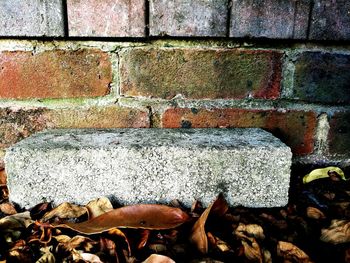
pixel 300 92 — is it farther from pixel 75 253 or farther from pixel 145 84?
pixel 75 253

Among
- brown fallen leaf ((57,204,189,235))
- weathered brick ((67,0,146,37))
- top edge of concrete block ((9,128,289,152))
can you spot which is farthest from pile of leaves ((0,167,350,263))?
weathered brick ((67,0,146,37))

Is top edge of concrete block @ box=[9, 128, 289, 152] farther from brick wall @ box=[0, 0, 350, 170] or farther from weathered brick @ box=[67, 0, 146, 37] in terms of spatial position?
weathered brick @ box=[67, 0, 146, 37]

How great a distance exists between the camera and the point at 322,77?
82 cm

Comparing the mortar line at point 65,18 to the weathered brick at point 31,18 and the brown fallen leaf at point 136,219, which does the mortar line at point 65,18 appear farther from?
the brown fallen leaf at point 136,219

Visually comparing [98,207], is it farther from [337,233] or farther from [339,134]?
[339,134]

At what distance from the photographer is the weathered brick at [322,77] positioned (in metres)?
0.81

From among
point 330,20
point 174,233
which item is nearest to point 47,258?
point 174,233

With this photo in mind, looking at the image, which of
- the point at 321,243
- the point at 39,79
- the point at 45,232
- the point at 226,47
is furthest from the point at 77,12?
the point at 321,243

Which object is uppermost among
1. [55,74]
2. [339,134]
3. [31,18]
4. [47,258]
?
[31,18]

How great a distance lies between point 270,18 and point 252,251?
0.52m

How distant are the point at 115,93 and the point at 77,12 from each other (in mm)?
203

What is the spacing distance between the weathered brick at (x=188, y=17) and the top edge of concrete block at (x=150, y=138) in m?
0.23

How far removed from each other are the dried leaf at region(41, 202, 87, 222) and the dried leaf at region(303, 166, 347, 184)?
535 millimetres

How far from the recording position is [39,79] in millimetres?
810
